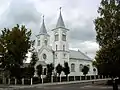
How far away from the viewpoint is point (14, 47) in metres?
43.5

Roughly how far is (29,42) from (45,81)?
13.2 metres

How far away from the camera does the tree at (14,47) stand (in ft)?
144

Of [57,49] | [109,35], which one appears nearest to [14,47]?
[109,35]

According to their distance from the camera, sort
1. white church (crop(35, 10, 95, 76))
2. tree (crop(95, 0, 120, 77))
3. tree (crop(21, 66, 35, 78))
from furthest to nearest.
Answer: white church (crop(35, 10, 95, 76)), tree (crop(21, 66, 35, 78)), tree (crop(95, 0, 120, 77))

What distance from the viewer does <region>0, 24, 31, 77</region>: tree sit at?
43.8 m

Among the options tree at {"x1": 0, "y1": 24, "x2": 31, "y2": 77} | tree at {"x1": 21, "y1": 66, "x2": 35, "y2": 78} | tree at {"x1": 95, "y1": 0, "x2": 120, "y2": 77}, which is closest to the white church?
tree at {"x1": 21, "y1": 66, "x2": 35, "y2": 78}

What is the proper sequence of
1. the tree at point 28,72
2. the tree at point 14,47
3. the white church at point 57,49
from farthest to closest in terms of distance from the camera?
the white church at point 57,49 → the tree at point 28,72 → the tree at point 14,47

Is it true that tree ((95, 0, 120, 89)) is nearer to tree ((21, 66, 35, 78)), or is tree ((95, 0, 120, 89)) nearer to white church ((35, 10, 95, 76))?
tree ((21, 66, 35, 78))

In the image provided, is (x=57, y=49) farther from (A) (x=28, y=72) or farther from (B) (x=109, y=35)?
(B) (x=109, y=35)

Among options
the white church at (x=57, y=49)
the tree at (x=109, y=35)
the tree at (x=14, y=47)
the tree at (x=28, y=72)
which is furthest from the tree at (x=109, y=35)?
the white church at (x=57, y=49)

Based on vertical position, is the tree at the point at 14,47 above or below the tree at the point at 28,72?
above

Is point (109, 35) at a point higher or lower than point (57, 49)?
lower

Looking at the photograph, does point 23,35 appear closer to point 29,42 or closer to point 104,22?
point 29,42

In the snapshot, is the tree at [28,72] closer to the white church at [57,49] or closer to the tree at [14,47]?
the tree at [14,47]
